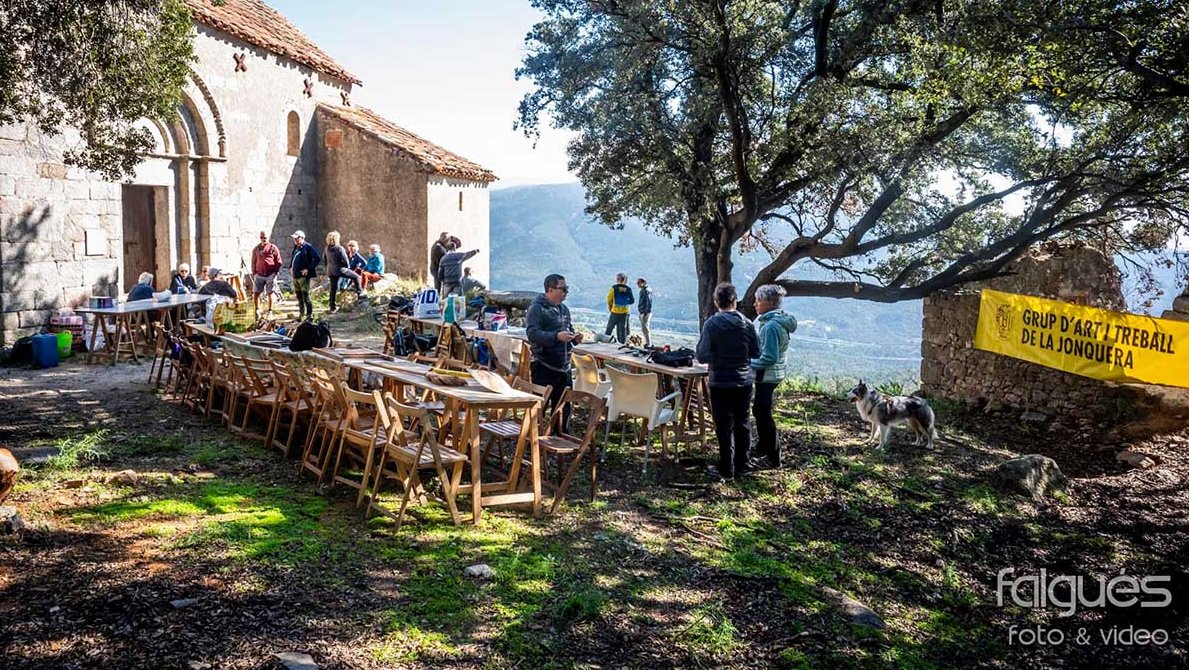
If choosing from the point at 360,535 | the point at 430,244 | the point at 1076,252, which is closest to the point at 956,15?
the point at 1076,252

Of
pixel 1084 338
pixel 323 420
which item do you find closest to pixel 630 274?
pixel 1084 338

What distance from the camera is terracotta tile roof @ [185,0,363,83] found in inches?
665

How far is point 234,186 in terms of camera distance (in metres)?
18.2

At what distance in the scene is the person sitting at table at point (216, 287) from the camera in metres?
13.6

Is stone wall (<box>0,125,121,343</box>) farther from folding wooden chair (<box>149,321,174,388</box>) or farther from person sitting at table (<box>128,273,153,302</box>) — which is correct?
folding wooden chair (<box>149,321,174,388</box>)

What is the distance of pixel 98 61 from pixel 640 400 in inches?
246

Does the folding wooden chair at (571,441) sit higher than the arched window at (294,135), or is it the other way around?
the arched window at (294,135)

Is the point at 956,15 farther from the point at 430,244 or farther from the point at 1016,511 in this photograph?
the point at 430,244

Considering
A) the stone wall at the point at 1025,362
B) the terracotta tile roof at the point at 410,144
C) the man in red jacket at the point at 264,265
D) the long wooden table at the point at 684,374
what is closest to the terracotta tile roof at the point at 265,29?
the terracotta tile roof at the point at 410,144

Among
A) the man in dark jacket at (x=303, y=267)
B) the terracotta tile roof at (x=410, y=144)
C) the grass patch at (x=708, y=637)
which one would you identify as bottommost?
the grass patch at (x=708, y=637)

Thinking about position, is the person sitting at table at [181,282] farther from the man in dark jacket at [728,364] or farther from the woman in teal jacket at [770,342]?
the woman in teal jacket at [770,342]

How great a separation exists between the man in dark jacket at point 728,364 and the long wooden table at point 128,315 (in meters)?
7.96

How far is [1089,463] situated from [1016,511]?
2.75 m

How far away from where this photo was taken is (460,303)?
35.9 feet
